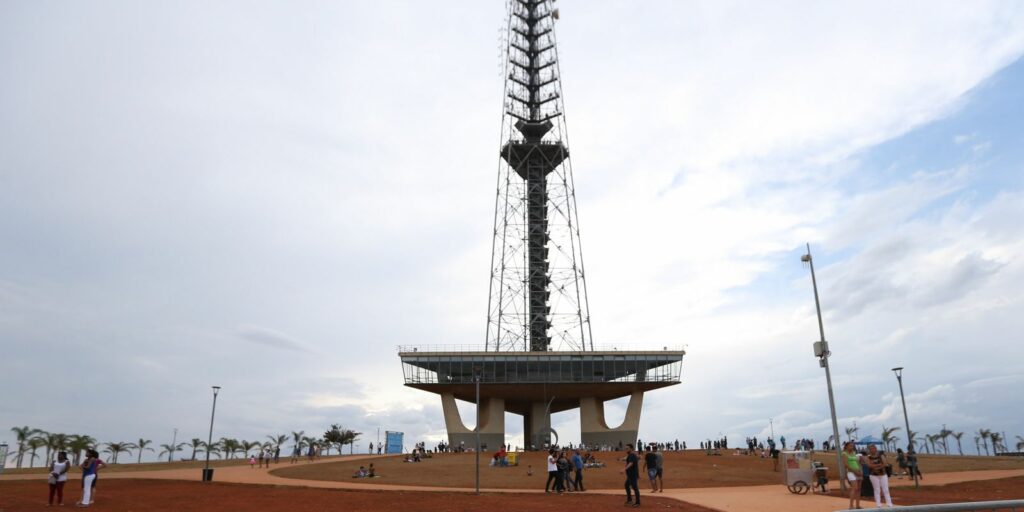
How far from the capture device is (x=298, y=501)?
22750mm

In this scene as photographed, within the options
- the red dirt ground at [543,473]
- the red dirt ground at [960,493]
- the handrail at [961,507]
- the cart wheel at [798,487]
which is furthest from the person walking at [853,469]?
the red dirt ground at [543,473]

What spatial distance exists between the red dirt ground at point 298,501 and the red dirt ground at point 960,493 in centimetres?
804

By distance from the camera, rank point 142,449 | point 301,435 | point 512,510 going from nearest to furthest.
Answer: point 512,510
point 301,435
point 142,449

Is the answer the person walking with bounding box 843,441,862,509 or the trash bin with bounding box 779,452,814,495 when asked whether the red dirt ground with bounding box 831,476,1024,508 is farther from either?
the person walking with bounding box 843,441,862,509

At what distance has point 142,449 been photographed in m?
103

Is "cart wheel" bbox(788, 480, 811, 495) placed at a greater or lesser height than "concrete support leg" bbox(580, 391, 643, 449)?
lesser

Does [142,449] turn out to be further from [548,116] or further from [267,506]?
[267,506]

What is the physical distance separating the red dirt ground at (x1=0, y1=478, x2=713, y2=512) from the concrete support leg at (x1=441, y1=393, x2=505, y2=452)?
45458mm

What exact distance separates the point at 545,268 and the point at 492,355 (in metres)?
19.1

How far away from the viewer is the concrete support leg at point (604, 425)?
7419cm

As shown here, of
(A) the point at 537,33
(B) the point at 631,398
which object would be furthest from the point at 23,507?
(A) the point at 537,33

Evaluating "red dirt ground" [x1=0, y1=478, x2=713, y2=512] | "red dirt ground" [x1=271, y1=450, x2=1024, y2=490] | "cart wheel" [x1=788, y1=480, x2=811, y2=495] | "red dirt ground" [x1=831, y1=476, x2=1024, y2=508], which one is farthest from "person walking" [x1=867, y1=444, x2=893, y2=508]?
"red dirt ground" [x1=271, y1=450, x2=1024, y2=490]

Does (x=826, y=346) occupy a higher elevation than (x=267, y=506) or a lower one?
higher

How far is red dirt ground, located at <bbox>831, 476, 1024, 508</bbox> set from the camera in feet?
69.7
